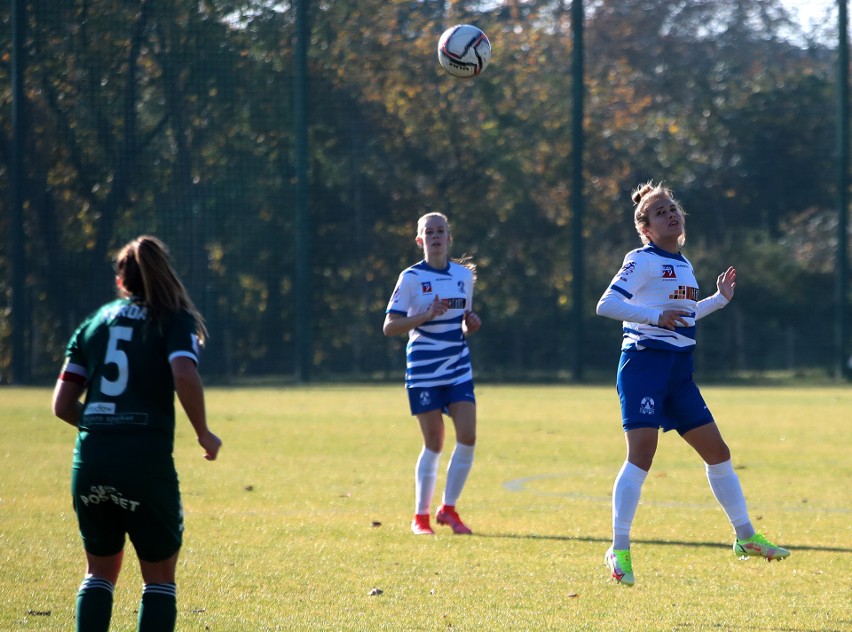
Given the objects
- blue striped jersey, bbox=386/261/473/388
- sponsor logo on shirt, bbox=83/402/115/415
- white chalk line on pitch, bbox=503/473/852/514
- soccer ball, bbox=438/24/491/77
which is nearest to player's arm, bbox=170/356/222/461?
sponsor logo on shirt, bbox=83/402/115/415

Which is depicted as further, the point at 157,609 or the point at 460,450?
the point at 460,450

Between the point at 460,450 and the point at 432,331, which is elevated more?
the point at 432,331

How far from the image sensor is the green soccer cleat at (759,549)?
21.3ft

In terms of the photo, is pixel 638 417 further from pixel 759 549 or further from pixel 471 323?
pixel 471 323

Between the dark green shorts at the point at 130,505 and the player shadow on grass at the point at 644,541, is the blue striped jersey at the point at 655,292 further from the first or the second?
the dark green shorts at the point at 130,505

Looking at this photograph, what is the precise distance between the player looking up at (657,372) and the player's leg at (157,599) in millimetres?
2591

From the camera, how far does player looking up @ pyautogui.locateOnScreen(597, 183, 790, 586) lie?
21.0ft

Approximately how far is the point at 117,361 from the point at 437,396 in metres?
4.16

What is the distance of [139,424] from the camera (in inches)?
171

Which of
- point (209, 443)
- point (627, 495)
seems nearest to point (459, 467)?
point (627, 495)

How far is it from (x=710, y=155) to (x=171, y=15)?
1105cm

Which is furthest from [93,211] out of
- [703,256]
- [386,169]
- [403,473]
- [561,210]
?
[403,473]

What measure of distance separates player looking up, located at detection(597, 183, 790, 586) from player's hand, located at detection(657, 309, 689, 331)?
7cm

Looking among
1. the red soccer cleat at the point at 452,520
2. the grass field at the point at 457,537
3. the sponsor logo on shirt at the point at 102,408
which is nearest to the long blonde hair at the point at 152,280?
the sponsor logo on shirt at the point at 102,408
